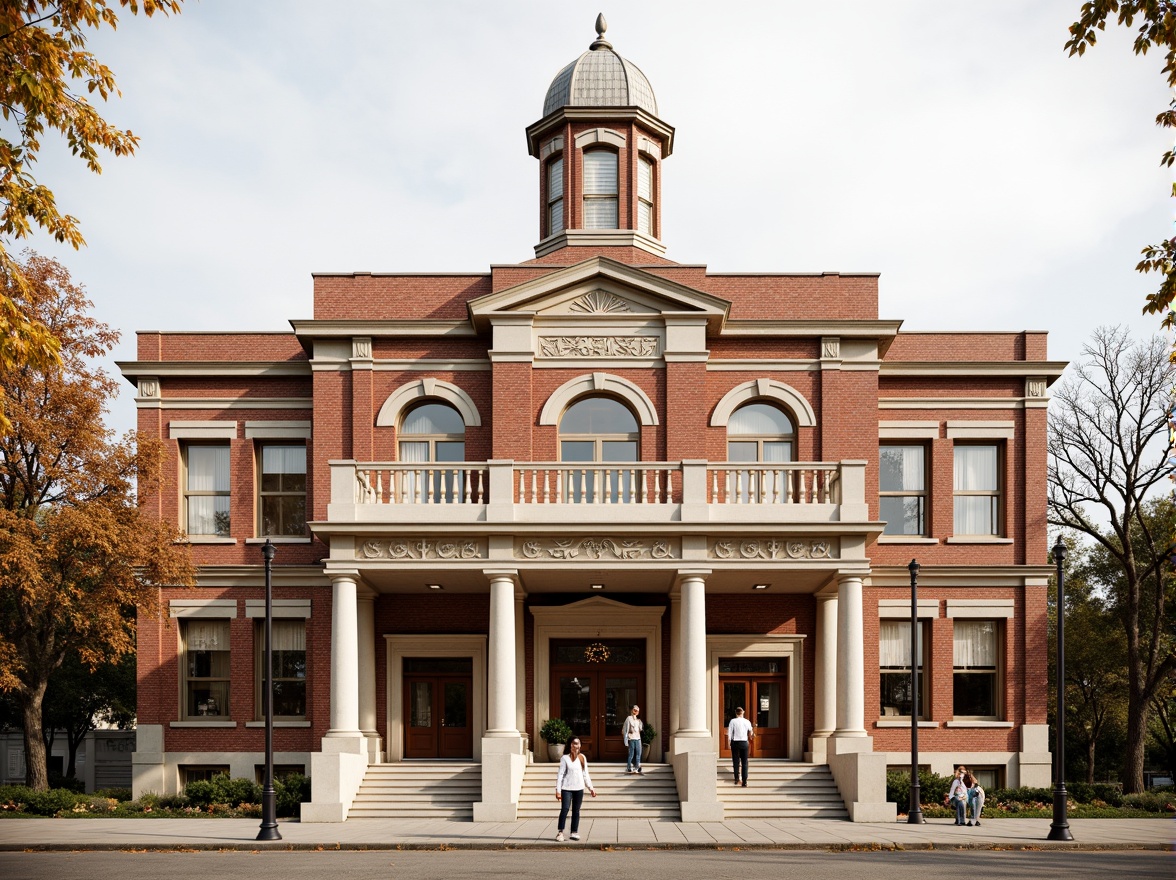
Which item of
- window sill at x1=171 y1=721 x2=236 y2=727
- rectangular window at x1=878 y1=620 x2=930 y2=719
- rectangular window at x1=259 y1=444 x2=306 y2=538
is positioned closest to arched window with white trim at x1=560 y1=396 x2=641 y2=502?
rectangular window at x1=259 y1=444 x2=306 y2=538

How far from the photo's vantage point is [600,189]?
107 ft

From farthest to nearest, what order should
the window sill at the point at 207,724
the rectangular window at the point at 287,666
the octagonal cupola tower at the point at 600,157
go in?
the octagonal cupola tower at the point at 600,157
the rectangular window at the point at 287,666
the window sill at the point at 207,724

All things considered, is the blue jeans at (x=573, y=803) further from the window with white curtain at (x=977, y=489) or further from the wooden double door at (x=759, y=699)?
the window with white curtain at (x=977, y=489)

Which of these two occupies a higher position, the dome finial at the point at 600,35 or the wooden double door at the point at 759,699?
the dome finial at the point at 600,35

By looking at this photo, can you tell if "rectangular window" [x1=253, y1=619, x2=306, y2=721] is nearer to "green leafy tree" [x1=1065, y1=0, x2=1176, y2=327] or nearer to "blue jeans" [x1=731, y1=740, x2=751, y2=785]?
"blue jeans" [x1=731, y1=740, x2=751, y2=785]

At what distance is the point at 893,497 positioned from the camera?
3064cm

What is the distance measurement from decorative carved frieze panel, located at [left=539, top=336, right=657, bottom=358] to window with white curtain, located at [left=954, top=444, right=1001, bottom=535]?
359 inches

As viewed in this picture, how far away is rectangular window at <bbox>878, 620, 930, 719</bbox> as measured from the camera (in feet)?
97.2

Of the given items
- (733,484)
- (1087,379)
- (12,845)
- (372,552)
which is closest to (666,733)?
(733,484)

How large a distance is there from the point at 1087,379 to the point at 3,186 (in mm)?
32546

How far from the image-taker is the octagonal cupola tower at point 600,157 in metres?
32.3

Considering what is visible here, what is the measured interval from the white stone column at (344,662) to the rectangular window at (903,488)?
1390cm

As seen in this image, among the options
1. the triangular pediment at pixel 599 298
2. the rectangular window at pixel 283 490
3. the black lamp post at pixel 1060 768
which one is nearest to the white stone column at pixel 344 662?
the rectangular window at pixel 283 490

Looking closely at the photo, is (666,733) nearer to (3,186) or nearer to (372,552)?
(372,552)
